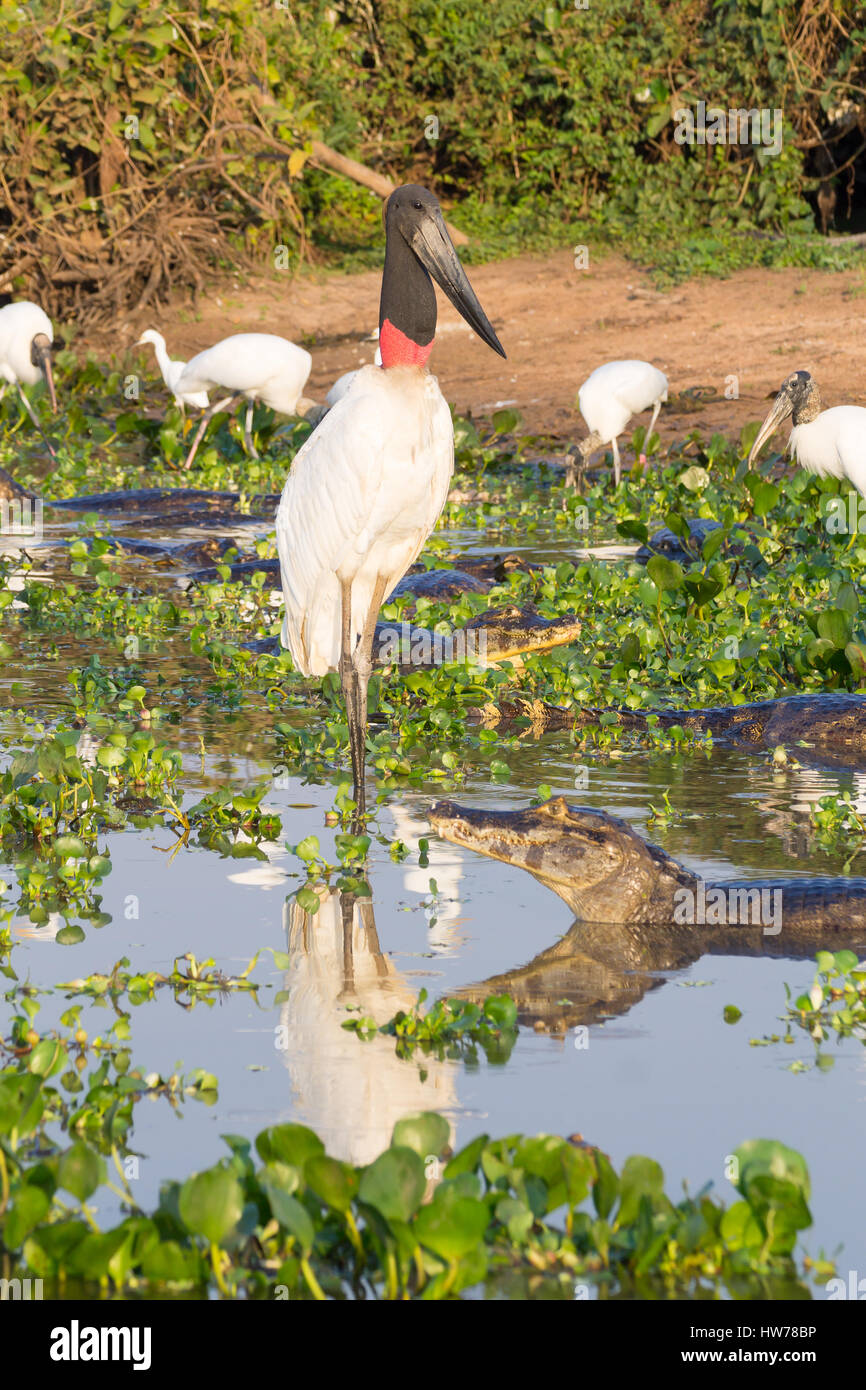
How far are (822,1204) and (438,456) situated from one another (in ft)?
9.52

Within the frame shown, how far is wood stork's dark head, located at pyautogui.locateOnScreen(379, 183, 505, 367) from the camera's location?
17.3 feet

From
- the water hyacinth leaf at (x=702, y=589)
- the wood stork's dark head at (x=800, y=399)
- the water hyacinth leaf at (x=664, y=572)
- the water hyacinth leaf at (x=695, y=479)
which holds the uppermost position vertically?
the wood stork's dark head at (x=800, y=399)

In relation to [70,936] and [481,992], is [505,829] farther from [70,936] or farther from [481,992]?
[70,936]

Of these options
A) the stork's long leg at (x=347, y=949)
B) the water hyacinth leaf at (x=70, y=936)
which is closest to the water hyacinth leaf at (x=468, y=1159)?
the stork's long leg at (x=347, y=949)

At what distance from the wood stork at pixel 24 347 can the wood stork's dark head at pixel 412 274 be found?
9.18 m

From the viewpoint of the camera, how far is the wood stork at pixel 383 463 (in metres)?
5.19

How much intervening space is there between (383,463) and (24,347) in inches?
386

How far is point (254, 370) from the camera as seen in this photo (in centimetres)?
1166

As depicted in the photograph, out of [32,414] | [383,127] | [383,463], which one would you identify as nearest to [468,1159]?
[383,463]

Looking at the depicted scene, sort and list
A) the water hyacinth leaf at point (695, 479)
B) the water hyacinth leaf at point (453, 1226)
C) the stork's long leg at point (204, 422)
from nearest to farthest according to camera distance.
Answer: the water hyacinth leaf at point (453, 1226) → the water hyacinth leaf at point (695, 479) → the stork's long leg at point (204, 422)

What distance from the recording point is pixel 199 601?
8516 millimetres

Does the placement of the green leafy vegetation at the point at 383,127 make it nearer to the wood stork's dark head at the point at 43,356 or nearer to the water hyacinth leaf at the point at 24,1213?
the wood stork's dark head at the point at 43,356

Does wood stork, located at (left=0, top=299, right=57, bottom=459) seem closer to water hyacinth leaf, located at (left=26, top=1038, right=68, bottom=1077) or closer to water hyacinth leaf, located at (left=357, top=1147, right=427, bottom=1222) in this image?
water hyacinth leaf, located at (left=26, top=1038, right=68, bottom=1077)

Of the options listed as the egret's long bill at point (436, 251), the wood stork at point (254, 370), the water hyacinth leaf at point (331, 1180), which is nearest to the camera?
the water hyacinth leaf at point (331, 1180)
